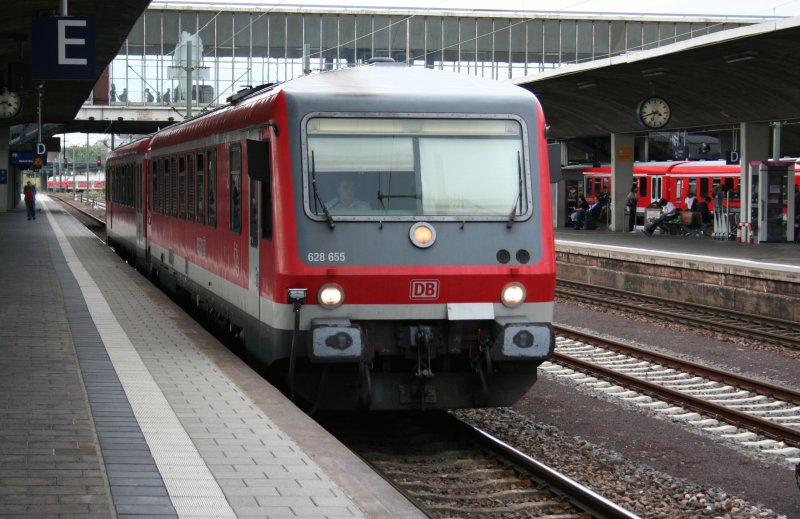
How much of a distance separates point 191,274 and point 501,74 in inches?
1804

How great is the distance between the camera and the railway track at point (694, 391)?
32.5 feet

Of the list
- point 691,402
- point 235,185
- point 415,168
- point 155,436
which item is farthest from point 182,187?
point 155,436

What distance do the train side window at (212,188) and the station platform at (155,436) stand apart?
1.21 meters

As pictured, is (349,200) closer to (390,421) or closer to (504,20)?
(390,421)

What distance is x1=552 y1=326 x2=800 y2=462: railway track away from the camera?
390 inches

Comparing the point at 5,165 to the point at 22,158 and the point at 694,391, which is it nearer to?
the point at 22,158

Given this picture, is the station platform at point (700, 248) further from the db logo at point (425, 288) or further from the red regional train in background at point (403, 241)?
the db logo at point (425, 288)

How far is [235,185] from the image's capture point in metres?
11.0

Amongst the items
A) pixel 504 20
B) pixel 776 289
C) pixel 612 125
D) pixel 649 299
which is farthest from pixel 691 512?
pixel 504 20

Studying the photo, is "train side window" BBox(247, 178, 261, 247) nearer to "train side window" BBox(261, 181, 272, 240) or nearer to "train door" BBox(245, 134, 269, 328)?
"train door" BBox(245, 134, 269, 328)

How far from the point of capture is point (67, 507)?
18.8 ft

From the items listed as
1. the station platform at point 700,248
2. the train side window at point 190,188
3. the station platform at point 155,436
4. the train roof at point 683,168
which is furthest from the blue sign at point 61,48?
the train roof at point 683,168

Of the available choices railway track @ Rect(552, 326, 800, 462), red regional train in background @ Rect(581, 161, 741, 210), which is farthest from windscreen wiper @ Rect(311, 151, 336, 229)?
red regional train in background @ Rect(581, 161, 741, 210)

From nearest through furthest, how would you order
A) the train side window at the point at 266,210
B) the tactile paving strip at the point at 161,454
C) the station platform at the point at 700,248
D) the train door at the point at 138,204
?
the tactile paving strip at the point at 161,454 → the train side window at the point at 266,210 → the train door at the point at 138,204 → the station platform at the point at 700,248
